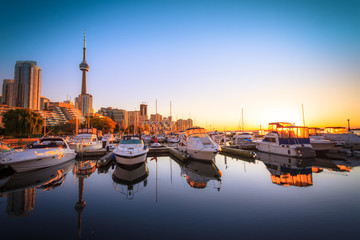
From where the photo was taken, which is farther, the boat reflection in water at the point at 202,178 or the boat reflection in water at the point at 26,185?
the boat reflection in water at the point at 202,178

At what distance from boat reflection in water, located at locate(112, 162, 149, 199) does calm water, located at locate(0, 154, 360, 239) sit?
74mm

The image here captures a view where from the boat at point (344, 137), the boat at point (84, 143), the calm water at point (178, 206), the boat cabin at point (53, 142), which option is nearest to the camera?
the calm water at point (178, 206)

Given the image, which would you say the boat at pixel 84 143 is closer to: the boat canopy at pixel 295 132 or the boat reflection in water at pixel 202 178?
the boat reflection in water at pixel 202 178

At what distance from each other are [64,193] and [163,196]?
640 cm

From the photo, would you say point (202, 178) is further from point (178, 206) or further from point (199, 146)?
point (199, 146)

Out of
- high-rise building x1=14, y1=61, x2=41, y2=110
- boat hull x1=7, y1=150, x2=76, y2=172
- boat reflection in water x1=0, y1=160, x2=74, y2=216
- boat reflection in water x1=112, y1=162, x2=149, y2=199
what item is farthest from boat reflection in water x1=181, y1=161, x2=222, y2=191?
high-rise building x1=14, y1=61, x2=41, y2=110

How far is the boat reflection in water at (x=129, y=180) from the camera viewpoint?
38.9 feet

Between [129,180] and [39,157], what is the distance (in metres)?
8.62

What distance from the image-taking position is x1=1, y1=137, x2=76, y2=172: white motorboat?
1427 centimetres

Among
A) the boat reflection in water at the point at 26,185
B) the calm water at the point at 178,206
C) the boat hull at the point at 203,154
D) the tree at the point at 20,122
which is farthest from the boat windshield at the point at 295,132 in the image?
the tree at the point at 20,122

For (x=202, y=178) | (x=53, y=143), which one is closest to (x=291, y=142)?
(x=202, y=178)

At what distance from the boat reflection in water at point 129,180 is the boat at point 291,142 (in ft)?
66.1

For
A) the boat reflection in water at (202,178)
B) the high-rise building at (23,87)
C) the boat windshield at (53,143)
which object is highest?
the high-rise building at (23,87)

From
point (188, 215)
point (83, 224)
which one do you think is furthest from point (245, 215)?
point (83, 224)
